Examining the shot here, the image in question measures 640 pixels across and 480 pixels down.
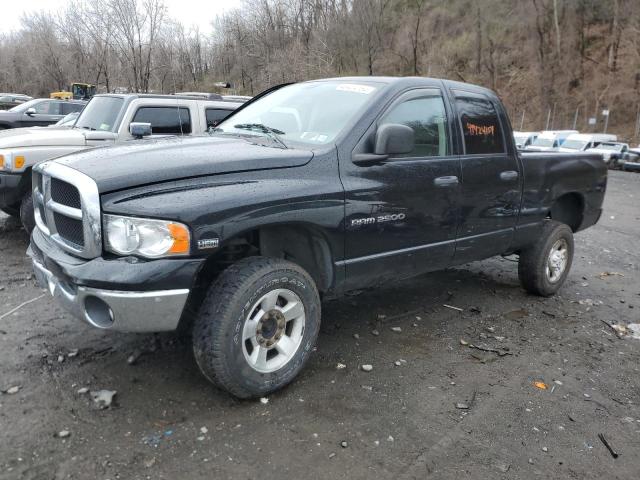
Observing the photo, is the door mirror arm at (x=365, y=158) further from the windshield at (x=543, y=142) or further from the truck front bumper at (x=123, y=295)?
the windshield at (x=543, y=142)

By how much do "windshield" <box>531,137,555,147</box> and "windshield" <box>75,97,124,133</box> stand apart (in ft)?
82.4

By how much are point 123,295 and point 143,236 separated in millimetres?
313

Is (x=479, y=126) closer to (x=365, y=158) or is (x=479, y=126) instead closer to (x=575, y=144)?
(x=365, y=158)

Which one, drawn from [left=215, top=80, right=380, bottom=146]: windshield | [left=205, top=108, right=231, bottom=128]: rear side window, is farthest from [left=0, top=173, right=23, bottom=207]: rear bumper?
[left=215, top=80, right=380, bottom=146]: windshield

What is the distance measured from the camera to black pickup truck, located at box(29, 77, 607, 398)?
2711 millimetres

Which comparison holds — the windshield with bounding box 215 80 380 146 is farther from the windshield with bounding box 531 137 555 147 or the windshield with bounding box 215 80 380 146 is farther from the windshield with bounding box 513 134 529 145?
the windshield with bounding box 513 134 529 145

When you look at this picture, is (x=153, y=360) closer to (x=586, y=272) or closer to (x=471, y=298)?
(x=471, y=298)

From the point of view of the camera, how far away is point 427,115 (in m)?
4.04

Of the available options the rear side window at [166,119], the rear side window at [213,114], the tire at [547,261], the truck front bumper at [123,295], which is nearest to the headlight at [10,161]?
the rear side window at [166,119]

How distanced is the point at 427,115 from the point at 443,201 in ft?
2.22

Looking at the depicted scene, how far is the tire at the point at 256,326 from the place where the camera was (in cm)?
288

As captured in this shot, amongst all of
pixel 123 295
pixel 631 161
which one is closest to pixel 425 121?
pixel 123 295

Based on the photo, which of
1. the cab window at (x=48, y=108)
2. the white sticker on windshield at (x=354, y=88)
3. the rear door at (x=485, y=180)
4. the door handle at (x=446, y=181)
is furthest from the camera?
the cab window at (x=48, y=108)

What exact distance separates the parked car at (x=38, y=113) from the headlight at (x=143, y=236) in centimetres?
1346
